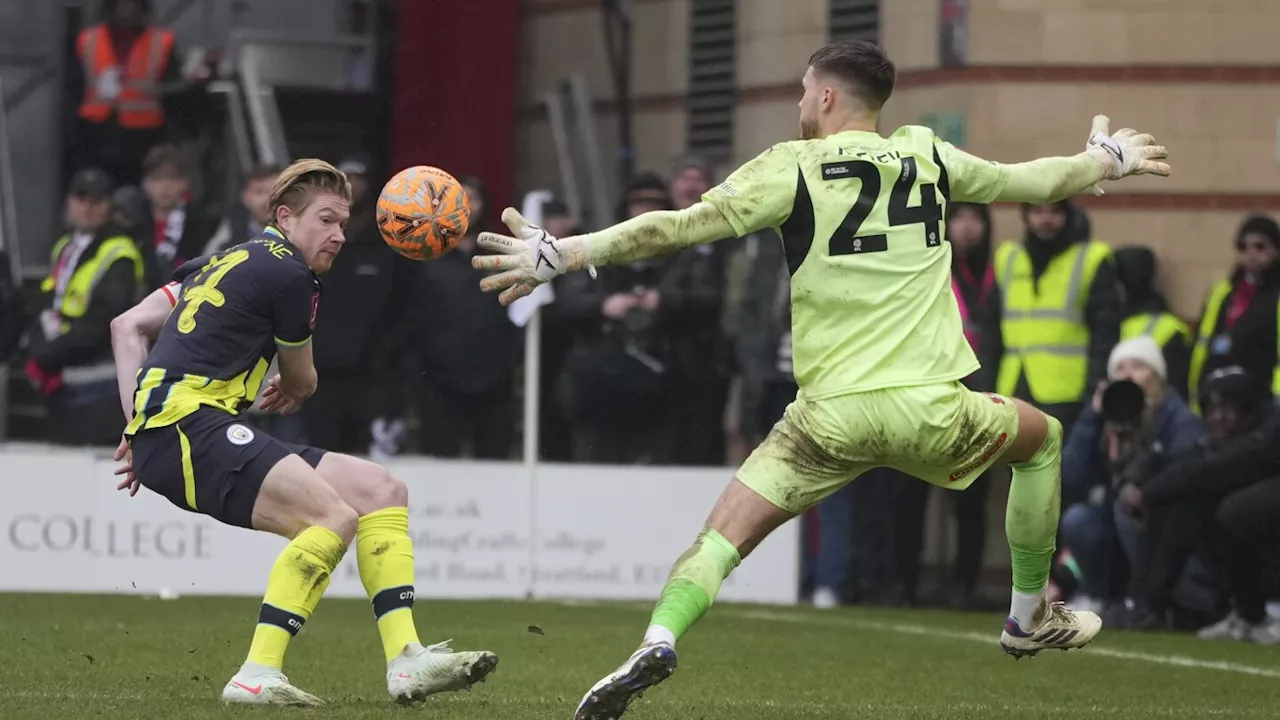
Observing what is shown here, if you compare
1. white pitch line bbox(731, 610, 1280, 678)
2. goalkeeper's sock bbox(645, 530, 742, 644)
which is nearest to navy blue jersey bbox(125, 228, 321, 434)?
goalkeeper's sock bbox(645, 530, 742, 644)

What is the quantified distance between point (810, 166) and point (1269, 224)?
644 centimetres

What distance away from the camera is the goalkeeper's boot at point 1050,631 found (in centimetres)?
836

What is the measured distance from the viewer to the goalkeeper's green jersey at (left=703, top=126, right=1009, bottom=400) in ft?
24.7

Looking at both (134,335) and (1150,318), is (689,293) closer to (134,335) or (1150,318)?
(1150,318)

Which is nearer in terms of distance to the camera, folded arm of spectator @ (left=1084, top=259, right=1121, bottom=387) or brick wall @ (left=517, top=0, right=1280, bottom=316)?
folded arm of spectator @ (left=1084, top=259, right=1121, bottom=387)

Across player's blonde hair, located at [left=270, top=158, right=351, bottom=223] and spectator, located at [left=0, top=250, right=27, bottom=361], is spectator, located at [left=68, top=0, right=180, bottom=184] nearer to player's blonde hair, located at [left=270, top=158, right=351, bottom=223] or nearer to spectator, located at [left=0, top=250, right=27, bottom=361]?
spectator, located at [left=0, top=250, right=27, bottom=361]

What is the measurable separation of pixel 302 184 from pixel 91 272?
656 cm

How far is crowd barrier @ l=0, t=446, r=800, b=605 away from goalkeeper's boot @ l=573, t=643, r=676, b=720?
743cm

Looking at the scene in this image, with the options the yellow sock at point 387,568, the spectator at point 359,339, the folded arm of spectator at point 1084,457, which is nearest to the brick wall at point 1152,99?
the folded arm of spectator at point 1084,457

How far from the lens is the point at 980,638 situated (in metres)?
12.0

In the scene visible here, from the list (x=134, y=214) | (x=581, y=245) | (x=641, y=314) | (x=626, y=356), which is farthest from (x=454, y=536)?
(x=581, y=245)

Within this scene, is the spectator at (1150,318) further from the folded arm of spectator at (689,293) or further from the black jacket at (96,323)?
the black jacket at (96,323)

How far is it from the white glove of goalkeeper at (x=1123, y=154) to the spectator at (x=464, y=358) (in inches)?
261

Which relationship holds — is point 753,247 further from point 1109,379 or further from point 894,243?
point 894,243
